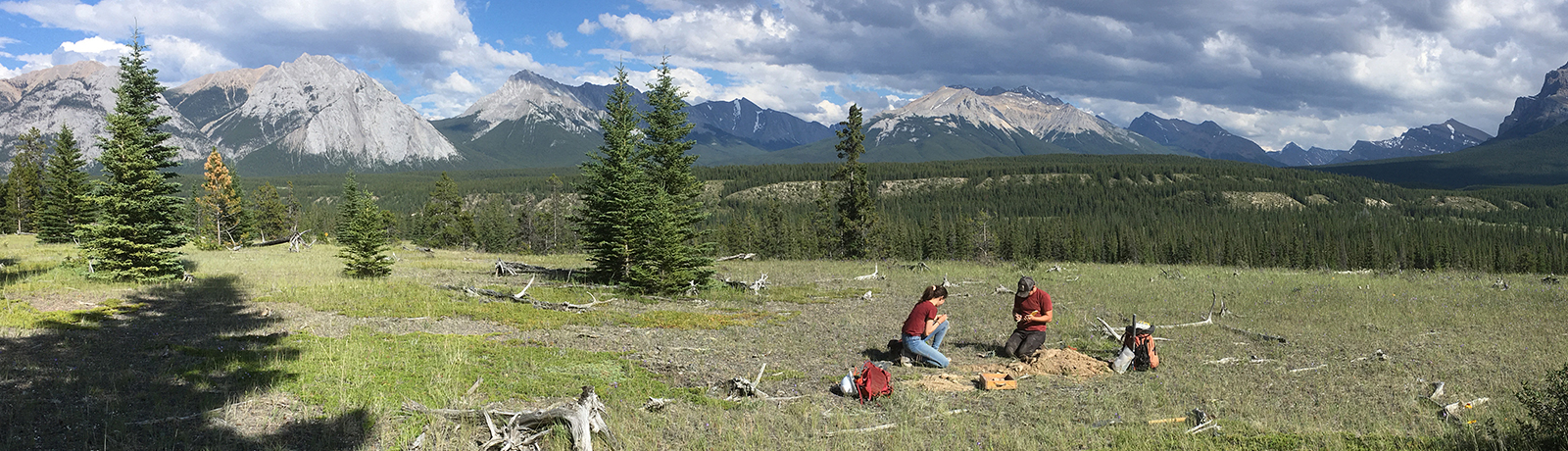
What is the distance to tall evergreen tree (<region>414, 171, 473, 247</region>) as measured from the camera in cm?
8653

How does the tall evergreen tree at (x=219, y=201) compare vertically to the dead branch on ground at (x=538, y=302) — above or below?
above

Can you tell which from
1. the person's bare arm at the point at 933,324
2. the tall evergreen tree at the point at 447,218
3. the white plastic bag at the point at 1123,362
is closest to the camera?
the white plastic bag at the point at 1123,362

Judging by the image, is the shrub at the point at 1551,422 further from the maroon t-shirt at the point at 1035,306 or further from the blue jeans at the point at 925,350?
the blue jeans at the point at 925,350

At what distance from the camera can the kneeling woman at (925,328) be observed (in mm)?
13602

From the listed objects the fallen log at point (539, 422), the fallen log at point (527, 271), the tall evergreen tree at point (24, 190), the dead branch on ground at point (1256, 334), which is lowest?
the fallen log at point (527, 271)

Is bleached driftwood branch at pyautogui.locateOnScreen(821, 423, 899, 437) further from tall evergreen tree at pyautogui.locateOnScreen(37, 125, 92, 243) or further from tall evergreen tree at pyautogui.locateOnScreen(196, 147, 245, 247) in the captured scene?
tall evergreen tree at pyautogui.locateOnScreen(196, 147, 245, 247)

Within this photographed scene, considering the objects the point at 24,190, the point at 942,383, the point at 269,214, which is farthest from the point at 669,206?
the point at 269,214

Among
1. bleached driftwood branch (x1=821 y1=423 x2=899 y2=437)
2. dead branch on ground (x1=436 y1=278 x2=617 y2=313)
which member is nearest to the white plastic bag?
bleached driftwood branch (x1=821 y1=423 x2=899 y2=437)

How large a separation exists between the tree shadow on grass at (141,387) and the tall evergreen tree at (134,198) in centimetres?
1298

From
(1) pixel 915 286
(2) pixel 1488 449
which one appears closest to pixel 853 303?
(1) pixel 915 286

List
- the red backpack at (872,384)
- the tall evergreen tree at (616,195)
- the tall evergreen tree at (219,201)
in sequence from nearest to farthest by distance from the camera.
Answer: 1. the red backpack at (872,384)
2. the tall evergreen tree at (616,195)
3. the tall evergreen tree at (219,201)

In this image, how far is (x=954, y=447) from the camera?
8.39 m

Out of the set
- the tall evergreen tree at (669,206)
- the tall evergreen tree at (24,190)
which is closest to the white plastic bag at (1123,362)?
the tall evergreen tree at (669,206)

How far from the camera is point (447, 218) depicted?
88062mm
